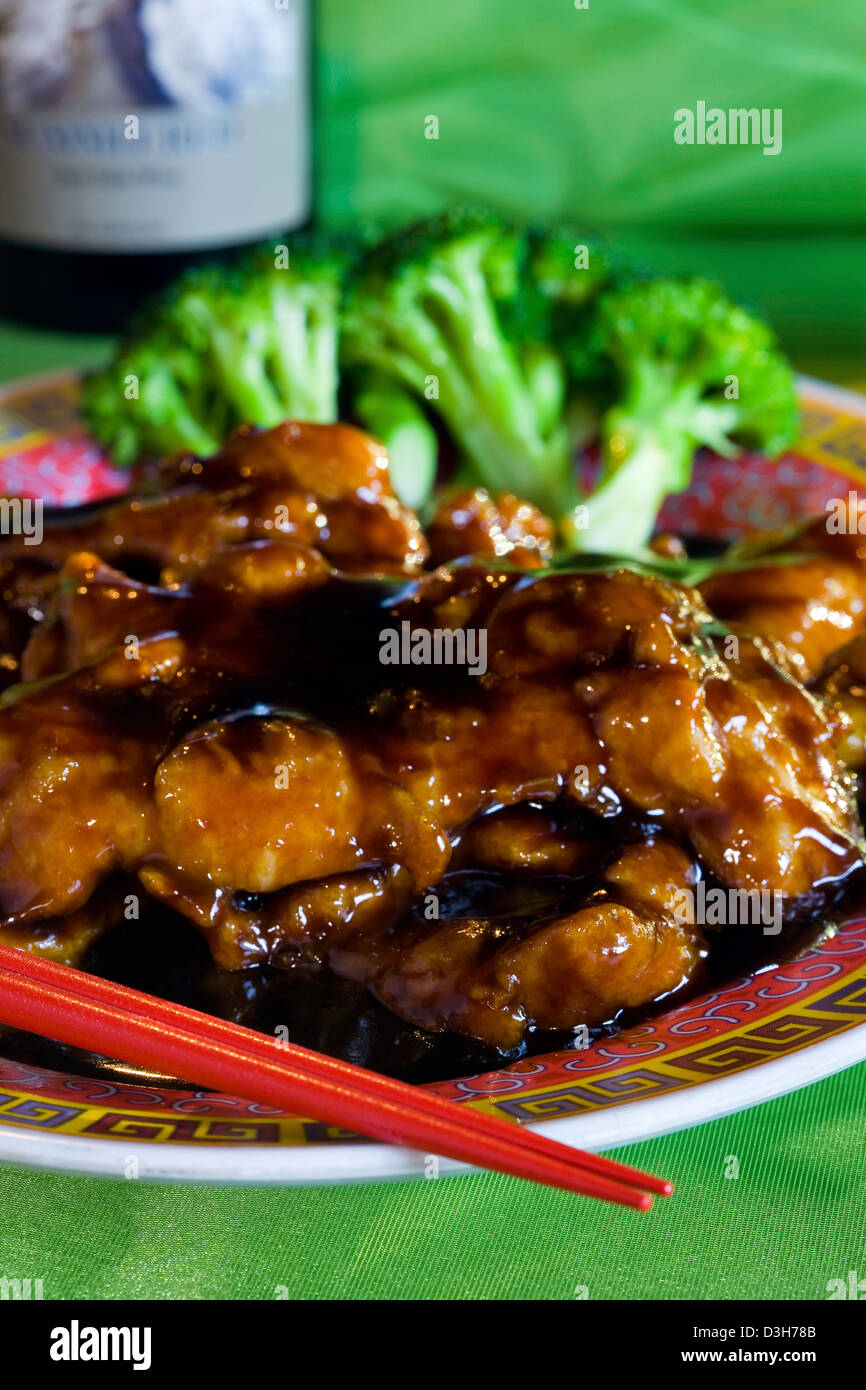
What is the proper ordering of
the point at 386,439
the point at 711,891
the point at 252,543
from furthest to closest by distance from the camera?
the point at 386,439
the point at 252,543
the point at 711,891

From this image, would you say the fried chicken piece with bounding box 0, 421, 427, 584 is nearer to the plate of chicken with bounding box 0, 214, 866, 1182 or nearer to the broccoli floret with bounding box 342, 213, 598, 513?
the plate of chicken with bounding box 0, 214, 866, 1182

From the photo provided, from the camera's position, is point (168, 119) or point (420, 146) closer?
point (168, 119)

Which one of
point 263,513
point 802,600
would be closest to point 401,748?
point 263,513

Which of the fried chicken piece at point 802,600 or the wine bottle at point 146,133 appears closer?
the fried chicken piece at point 802,600

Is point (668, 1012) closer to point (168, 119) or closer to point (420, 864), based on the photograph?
point (420, 864)

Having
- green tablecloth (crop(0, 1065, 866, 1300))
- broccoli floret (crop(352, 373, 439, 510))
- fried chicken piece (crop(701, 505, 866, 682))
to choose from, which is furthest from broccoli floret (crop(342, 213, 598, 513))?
green tablecloth (crop(0, 1065, 866, 1300))

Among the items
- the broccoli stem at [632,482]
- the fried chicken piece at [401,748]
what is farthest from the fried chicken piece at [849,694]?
the broccoli stem at [632,482]

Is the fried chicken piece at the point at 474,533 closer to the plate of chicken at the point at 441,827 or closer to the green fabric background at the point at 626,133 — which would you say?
the plate of chicken at the point at 441,827

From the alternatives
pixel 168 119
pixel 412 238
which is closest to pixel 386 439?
pixel 412 238
